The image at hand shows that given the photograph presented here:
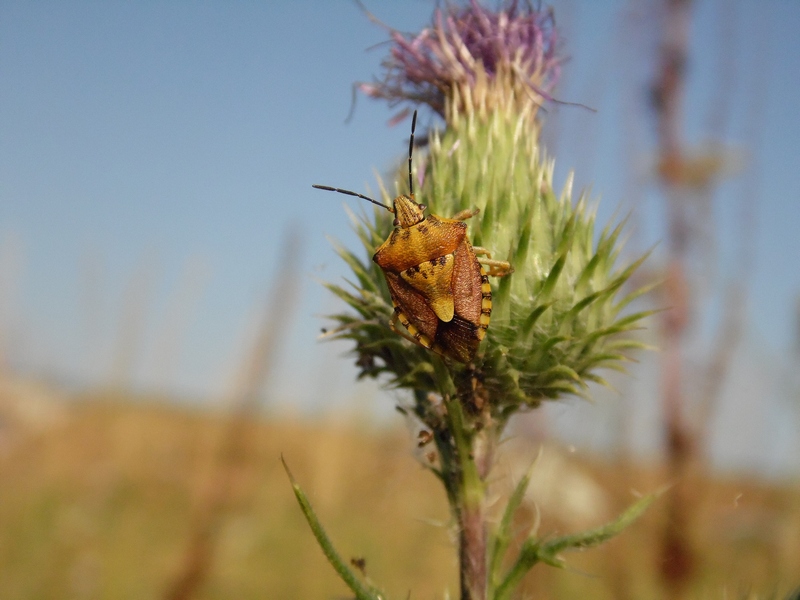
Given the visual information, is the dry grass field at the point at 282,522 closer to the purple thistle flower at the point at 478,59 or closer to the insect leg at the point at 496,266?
the insect leg at the point at 496,266

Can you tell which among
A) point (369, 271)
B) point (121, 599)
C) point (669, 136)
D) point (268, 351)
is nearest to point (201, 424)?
point (121, 599)

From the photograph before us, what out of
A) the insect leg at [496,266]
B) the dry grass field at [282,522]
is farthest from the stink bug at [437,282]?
the dry grass field at [282,522]

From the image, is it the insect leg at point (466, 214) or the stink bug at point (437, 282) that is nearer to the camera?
the stink bug at point (437, 282)

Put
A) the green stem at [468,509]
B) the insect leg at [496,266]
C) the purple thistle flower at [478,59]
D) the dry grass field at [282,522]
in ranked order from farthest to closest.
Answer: the dry grass field at [282,522]
the purple thistle flower at [478,59]
the insect leg at [496,266]
the green stem at [468,509]

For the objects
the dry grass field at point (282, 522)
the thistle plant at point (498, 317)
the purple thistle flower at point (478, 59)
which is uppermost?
the purple thistle flower at point (478, 59)

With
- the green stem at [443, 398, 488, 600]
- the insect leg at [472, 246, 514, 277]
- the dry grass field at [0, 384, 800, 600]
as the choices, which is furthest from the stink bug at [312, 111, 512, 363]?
the dry grass field at [0, 384, 800, 600]

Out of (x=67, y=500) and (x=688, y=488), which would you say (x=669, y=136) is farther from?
(x=67, y=500)

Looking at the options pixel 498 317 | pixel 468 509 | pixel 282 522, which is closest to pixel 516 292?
pixel 498 317
